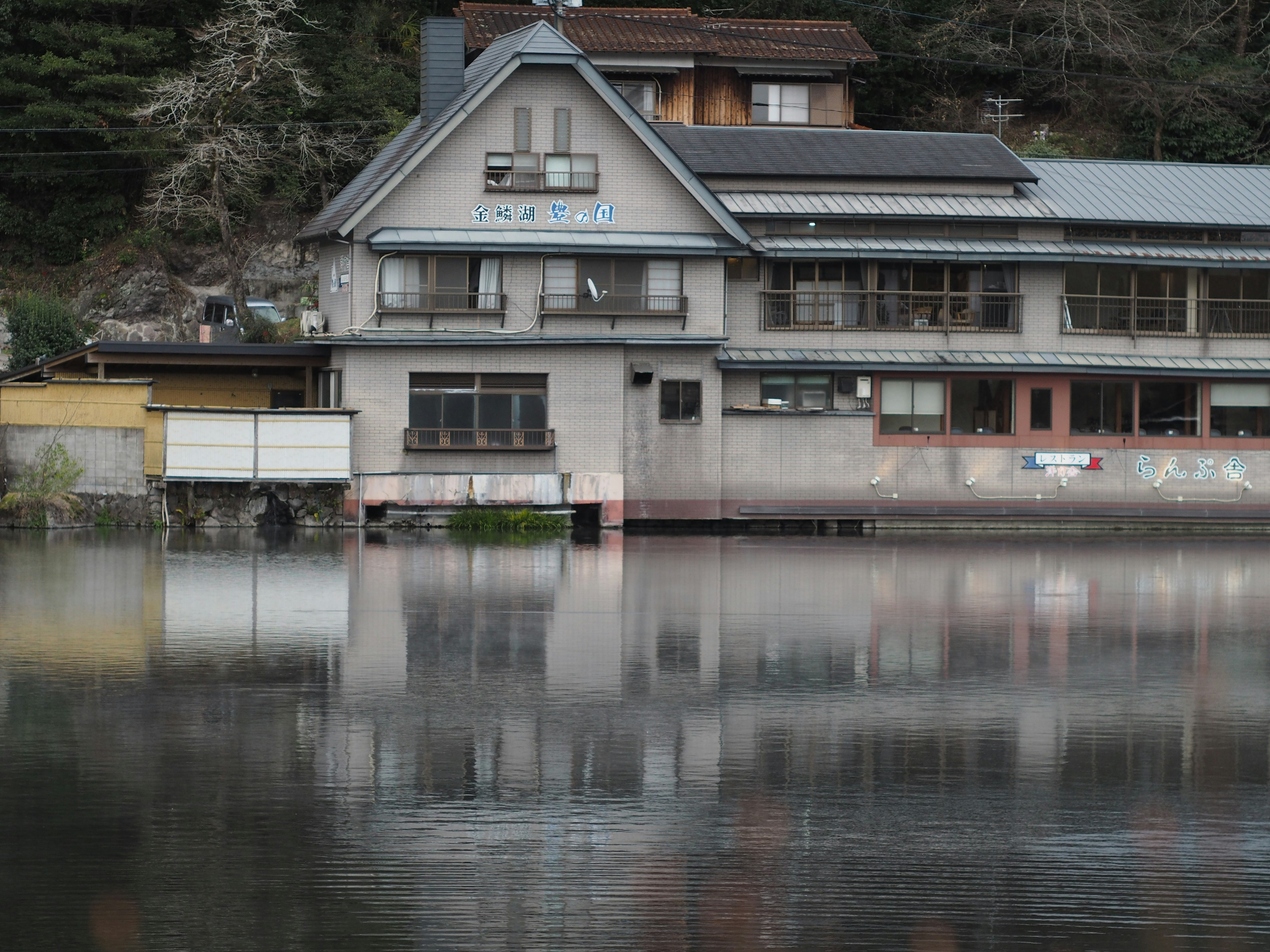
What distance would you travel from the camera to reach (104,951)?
709 centimetres

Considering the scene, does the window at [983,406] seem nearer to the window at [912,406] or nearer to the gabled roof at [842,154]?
the window at [912,406]

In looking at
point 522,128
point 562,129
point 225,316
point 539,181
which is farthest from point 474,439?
point 225,316

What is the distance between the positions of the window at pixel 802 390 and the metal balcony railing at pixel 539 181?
6227 millimetres

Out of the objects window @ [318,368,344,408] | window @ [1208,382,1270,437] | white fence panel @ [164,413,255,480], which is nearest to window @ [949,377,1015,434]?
window @ [1208,382,1270,437]

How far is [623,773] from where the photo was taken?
10.2 m

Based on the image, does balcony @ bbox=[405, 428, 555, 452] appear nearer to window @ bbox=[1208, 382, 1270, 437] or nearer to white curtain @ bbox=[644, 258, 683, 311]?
white curtain @ bbox=[644, 258, 683, 311]

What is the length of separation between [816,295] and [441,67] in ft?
33.4

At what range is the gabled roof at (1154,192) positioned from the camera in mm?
36344

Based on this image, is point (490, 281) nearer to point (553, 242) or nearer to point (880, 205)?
point (553, 242)

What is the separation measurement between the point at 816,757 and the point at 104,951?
5.25 m

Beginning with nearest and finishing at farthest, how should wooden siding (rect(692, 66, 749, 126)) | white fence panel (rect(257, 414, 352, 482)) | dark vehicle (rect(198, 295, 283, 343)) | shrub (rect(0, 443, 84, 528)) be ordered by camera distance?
shrub (rect(0, 443, 84, 528)) → white fence panel (rect(257, 414, 352, 482)) → dark vehicle (rect(198, 295, 283, 343)) → wooden siding (rect(692, 66, 749, 126))

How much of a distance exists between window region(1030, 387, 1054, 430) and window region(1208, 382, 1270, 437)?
4.05 metres

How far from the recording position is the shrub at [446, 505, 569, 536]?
3122 cm

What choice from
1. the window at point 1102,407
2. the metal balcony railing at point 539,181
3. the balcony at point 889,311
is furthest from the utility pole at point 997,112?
the metal balcony railing at point 539,181
